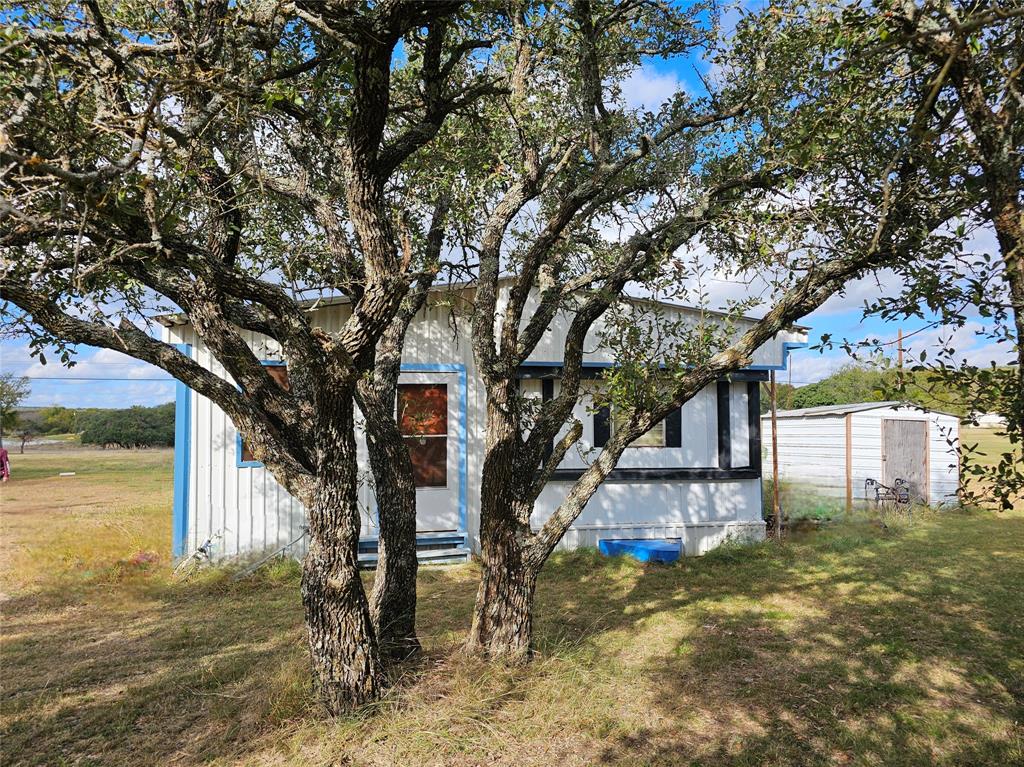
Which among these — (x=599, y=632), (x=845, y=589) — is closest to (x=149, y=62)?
(x=599, y=632)

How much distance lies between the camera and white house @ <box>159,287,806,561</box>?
8000mm

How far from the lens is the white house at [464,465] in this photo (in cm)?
800

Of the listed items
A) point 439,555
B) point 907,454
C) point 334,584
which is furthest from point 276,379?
point 907,454

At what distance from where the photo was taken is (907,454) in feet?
42.3

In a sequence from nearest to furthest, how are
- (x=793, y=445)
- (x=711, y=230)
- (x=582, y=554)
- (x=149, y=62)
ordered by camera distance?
(x=149, y=62)
(x=711, y=230)
(x=582, y=554)
(x=793, y=445)

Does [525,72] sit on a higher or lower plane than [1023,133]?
higher

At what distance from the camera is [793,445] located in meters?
15.2

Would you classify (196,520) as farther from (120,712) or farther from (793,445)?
(793,445)

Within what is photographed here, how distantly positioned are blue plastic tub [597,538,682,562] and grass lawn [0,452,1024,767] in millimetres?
364

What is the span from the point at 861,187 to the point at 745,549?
20.0 ft

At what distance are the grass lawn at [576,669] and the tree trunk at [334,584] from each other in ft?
0.74

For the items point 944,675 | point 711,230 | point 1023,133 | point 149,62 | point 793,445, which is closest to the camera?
point 1023,133

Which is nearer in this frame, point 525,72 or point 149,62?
point 149,62

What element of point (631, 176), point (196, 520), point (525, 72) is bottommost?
point (196, 520)
